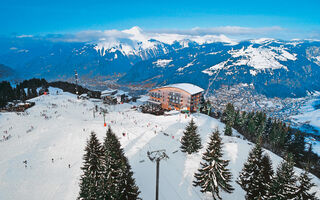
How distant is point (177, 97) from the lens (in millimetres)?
88312

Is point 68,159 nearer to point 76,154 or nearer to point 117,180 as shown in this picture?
point 76,154

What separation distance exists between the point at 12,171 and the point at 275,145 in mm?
82148

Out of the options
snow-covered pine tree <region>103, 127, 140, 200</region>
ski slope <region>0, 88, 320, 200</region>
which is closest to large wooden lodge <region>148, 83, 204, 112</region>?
ski slope <region>0, 88, 320, 200</region>

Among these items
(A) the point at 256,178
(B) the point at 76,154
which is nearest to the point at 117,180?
(A) the point at 256,178

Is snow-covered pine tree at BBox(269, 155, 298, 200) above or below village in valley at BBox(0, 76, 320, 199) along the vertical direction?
above

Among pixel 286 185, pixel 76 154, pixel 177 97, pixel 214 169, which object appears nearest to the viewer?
pixel 286 185

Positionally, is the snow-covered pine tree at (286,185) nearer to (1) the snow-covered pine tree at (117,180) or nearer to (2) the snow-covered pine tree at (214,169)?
(2) the snow-covered pine tree at (214,169)

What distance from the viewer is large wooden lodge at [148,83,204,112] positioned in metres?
85.5

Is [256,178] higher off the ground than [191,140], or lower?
higher

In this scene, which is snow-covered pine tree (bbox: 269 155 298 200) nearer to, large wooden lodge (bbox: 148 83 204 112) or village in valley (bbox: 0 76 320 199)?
village in valley (bbox: 0 76 320 199)

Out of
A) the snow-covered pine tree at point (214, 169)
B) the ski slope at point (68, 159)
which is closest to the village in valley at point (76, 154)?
the ski slope at point (68, 159)

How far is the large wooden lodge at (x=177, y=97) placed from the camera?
281ft

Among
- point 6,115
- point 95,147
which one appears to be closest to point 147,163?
point 95,147

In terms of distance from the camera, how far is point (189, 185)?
76.9 ft
